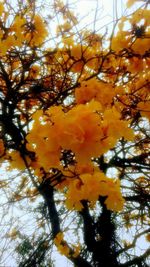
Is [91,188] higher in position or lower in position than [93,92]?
lower

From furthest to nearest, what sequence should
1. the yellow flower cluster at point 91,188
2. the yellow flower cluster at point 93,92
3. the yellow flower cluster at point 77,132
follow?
1. the yellow flower cluster at point 93,92
2. the yellow flower cluster at point 91,188
3. the yellow flower cluster at point 77,132

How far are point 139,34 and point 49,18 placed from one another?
6.31 ft

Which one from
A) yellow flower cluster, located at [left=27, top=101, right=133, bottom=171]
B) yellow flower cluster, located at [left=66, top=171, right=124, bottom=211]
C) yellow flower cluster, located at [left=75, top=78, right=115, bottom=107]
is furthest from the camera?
yellow flower cluster, located at [left=75, top=78, right=115, bottom=107]

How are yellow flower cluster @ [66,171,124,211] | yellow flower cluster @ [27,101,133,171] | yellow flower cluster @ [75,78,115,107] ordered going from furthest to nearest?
yellow flower cluster @ [75,78,115,107] < yellow flower cluster @ [66,171,124,211] < yellow flower cluster @ [27,101,133,171]

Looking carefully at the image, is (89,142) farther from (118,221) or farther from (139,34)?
(118,221)

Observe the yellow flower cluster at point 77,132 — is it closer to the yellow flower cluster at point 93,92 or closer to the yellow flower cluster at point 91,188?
the yellow flower cluster at point 91,188

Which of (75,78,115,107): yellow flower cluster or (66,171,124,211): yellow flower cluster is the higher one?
(75,78,115,107): yellow flower cluster

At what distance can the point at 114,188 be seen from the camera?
1582mm

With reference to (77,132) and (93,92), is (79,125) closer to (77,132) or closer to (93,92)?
(77,132)

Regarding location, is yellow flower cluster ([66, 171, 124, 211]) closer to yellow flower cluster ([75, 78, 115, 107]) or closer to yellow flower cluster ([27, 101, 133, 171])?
yellow flower cluster ([27, 101, 133, 171])

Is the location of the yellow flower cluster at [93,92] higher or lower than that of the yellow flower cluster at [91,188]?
higher

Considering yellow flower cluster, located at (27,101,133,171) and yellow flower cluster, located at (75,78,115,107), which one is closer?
yellow flower cluster, located at (27,101,133,171)

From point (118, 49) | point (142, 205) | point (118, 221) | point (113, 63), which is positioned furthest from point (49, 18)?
point (118, 221)

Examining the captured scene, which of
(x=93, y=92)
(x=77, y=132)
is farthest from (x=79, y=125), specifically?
(x=93, y=92)
